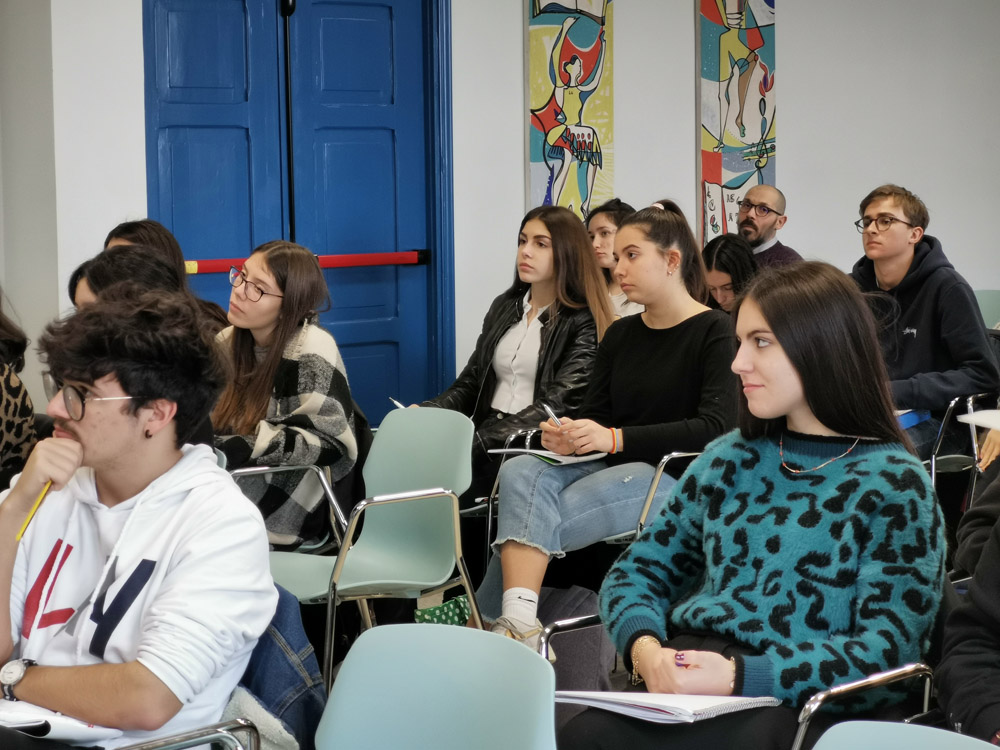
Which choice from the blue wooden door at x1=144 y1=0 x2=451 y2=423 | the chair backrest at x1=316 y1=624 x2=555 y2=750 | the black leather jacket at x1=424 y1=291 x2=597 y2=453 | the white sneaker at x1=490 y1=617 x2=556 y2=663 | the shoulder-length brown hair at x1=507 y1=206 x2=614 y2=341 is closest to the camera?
the chair backrest at x1=316 y1=624 x2=555 y2=750

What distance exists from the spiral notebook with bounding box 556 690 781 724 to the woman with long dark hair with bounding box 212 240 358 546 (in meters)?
1.60

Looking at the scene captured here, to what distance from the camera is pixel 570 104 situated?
19.0ft

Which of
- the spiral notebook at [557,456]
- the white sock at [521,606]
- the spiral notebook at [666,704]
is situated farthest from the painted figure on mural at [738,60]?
the spiral notebook at [666,704]

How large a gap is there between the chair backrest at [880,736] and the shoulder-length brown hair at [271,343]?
231cm

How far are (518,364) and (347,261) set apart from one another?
136cm

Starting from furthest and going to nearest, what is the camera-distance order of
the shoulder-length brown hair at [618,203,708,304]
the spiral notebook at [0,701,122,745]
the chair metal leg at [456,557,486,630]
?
the shoulder-length brown hair at [618,203,708,304] → the chair metal leg at [456,557,486,630] → the spiral notebook at [0,701,122,745]

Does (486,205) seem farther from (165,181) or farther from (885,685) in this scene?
(885,685)

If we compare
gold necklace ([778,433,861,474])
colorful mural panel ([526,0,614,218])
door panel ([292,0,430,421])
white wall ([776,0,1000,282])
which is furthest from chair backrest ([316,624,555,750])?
white wall ([776,0,1000,282])

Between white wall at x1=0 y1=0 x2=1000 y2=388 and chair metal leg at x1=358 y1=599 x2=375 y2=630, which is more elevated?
white wall at x1=0 y1=0 x2=1000 y2=388

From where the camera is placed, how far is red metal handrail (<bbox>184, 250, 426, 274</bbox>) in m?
4.79

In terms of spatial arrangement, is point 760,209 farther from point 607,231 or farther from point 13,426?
point 13,426

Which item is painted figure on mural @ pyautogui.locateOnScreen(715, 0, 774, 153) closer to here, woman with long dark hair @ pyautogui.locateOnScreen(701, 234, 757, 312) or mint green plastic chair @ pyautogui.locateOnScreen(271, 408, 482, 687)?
woman with long dark hair @ pyautogui.locateOnScreen(701, 234, 757, 312)

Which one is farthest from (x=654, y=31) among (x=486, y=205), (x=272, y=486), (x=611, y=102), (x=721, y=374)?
(x=272, y=486)

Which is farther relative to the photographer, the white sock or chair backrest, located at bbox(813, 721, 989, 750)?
the white sock
